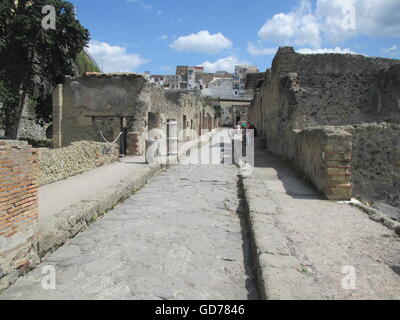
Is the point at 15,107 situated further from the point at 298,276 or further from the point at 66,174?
the point at 298,276

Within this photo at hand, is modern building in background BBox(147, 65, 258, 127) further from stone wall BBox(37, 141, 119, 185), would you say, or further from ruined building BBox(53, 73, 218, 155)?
stone wall BBox(37, 141, 119, 185)

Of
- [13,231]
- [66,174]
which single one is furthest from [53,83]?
[13,231]

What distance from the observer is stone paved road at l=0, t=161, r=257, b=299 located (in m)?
2.56

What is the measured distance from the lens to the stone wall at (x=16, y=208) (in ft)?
8.33

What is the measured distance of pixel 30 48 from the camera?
18609 mm

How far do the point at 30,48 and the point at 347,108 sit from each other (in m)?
17.2

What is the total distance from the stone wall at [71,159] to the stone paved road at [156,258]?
6.00 ft

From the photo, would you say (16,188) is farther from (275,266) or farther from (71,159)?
(71,159)

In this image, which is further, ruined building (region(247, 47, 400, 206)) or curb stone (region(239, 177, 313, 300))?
ruined building (region(247, 47, 400, 206))

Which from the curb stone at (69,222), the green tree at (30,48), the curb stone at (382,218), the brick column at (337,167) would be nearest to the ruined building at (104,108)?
the green tree at (30,48)

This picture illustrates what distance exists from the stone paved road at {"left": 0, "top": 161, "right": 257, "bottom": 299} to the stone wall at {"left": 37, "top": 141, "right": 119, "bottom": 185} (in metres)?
1.83

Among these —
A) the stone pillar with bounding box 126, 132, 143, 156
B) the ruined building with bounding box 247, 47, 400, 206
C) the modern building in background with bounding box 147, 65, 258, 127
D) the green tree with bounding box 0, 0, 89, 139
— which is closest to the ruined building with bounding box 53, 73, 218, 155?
the stone pillar with bounding box 126, 132, 143, 156

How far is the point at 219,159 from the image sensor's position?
11.9 m

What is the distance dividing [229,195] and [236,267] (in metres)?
3.16
